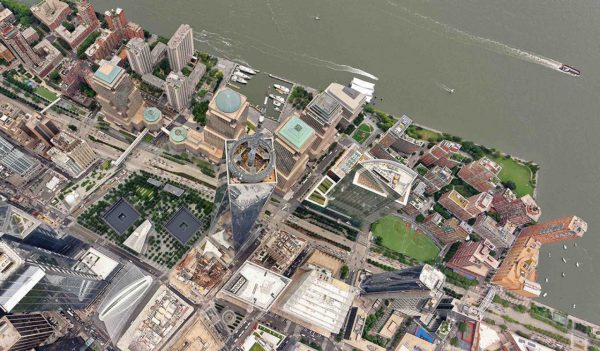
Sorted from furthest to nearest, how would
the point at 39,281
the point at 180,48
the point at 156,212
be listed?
the point at 180,48 → the point at 156,212 → the point at 39,281

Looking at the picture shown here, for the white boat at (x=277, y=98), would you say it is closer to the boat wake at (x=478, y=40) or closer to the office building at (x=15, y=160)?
the boat wake at (x=478, y=40)

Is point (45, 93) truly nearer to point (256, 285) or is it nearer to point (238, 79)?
point (238, 79)

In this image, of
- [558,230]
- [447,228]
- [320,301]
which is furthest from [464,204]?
[320,301]

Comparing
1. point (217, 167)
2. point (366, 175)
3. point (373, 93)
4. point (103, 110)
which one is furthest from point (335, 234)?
point (103, 110)

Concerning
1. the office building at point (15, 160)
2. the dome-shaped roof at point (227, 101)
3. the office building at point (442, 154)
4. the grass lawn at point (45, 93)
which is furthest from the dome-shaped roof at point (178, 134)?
the office building at point (442, 154)

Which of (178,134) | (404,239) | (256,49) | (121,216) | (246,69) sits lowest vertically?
(121,216)

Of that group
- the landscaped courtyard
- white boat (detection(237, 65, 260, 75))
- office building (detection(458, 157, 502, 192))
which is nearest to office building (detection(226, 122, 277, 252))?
the landscaped courtyard
